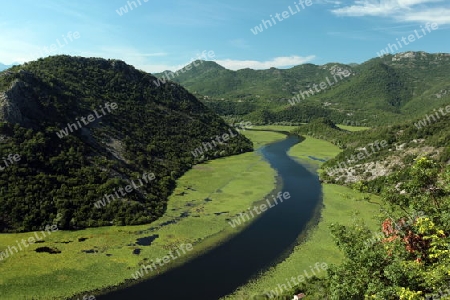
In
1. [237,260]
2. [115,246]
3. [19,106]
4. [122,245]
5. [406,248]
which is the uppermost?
[19,106]

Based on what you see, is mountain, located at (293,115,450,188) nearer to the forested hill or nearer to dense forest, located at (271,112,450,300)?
the forested hill

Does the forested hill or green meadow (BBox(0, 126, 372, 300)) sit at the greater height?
the forested hill

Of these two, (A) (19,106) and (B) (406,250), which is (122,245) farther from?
(B) (406,250)

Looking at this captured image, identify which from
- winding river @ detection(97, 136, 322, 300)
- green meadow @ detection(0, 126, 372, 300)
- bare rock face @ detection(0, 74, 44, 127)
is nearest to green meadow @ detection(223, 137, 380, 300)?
green meadow @ detection(0, 126, 372, 300)

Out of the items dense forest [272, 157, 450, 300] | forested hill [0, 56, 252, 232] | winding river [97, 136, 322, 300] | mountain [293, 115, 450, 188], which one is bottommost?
mountain [293, 115, 450, 188]

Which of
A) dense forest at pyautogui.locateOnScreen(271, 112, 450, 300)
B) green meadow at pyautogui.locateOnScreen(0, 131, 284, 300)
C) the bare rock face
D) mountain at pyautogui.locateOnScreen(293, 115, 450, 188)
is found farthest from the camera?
mountain at pyautogui.locateOnScreen(293, 115, 450, 188)

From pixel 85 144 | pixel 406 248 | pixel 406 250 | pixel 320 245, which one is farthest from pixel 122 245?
pixel 406 250

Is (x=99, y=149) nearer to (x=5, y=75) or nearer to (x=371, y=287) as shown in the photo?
(x=5, y=75)
